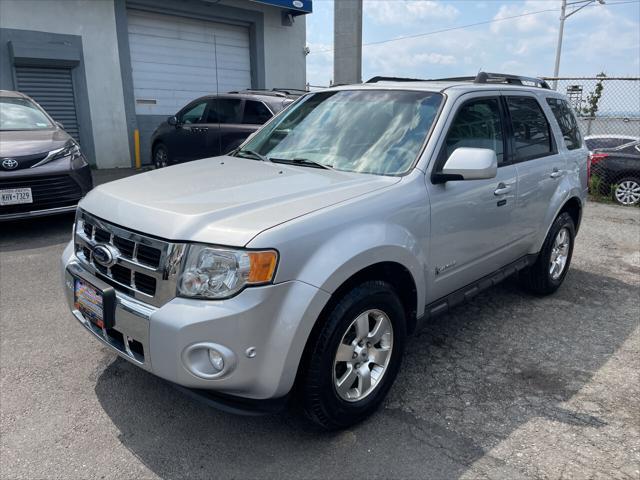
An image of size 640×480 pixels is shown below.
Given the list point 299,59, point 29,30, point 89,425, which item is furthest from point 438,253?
point 299,59

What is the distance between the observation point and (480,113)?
3.75 meters

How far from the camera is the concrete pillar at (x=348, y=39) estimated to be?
1040 cm

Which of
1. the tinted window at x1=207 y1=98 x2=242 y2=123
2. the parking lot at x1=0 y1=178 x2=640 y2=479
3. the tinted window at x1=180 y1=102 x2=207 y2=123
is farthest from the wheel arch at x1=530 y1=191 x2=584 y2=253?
the tinted window at x1=180 y1=102 x2=207 y2=123

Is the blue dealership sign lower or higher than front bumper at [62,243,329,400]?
higher

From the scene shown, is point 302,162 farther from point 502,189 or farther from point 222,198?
point 502,189

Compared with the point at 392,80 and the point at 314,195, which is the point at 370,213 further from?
the point at 392,80

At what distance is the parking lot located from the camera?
8.41 feet

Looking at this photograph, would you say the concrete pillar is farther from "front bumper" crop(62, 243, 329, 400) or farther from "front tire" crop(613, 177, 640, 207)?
"front bumper" crop(62, 243, 329, 400)

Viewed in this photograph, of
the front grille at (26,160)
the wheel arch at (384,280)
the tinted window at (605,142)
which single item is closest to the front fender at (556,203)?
the wheel arch at (384,280)

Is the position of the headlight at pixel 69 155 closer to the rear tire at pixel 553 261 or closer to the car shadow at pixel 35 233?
the car shadow at pixel 35 233

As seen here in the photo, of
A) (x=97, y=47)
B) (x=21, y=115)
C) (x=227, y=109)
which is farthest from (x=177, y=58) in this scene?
(x=21, y=115)

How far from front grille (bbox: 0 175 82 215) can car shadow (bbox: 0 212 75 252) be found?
0.39 metres

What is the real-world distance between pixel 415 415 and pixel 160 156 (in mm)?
9750

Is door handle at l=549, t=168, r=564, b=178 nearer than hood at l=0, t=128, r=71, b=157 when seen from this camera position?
Yes
